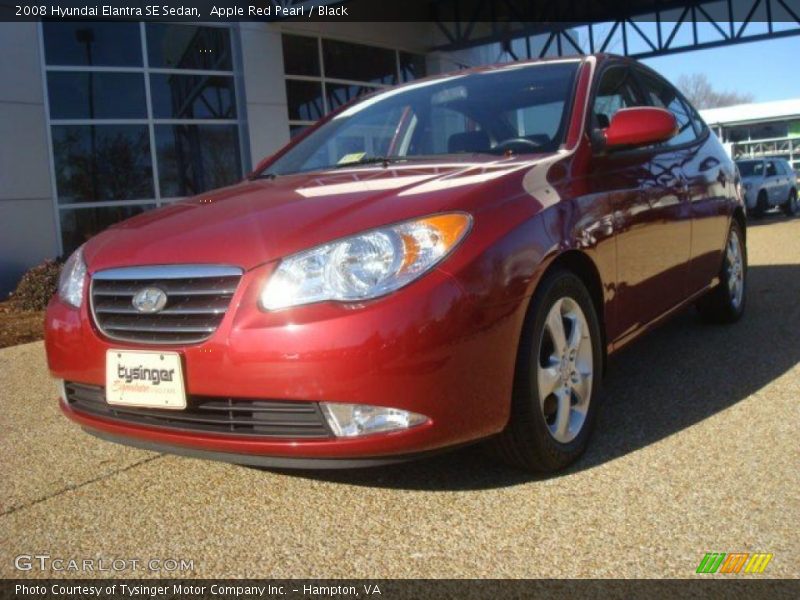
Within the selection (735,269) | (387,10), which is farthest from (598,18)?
(735,269)

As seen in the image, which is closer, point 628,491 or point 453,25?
point 628,491

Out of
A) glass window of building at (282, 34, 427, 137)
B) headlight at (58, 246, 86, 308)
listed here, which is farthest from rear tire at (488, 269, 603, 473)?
glass window of building at (282, 34, 427, 137)

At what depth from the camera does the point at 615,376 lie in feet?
13.0

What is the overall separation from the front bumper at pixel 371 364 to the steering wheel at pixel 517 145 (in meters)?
0.95

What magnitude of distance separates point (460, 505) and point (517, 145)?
151cm

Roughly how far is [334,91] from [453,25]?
386 centimetres

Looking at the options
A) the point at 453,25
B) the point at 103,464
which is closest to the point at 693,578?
the point at 103,464

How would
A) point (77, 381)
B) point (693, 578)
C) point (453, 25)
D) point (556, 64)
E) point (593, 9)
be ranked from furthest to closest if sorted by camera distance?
point (593, 9) → point (453, 25) → point (556, 64) → point (77, 381) → point (693, 578)

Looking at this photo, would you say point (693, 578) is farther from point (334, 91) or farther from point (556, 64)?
point (334, 91)

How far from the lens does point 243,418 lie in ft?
7.59

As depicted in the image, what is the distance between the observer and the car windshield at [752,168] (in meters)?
19.8

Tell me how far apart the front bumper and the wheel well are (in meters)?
0.42

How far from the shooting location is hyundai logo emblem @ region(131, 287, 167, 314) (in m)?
2.39

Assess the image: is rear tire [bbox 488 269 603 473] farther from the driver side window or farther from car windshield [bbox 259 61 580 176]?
the driver side window
